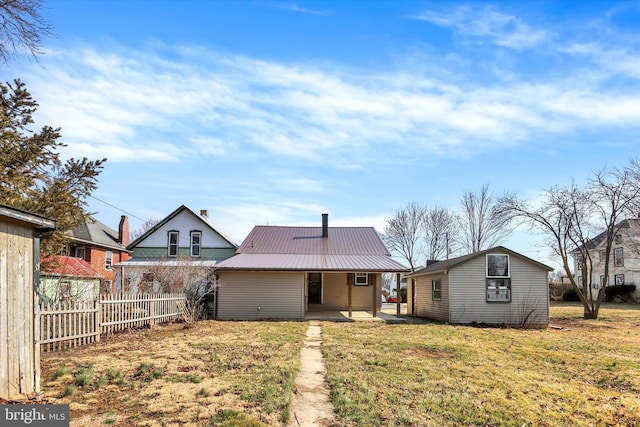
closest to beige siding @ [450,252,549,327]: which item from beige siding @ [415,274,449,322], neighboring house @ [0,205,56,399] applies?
beige siding @ [415,274,449,322]

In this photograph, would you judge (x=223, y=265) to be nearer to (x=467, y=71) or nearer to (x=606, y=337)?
(x=467, y=71)

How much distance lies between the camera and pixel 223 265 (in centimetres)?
2094

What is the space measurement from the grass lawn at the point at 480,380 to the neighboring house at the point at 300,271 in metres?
6.63

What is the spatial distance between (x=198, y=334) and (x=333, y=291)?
12.7m

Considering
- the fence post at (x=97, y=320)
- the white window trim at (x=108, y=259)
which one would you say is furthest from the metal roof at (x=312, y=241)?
the white window trim at (x=108, y=259)

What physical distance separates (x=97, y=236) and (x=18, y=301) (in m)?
30.0

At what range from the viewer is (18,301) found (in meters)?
6.29

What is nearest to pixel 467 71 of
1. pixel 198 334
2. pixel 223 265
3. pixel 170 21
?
pixel 170 21

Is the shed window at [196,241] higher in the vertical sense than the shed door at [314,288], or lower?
higher

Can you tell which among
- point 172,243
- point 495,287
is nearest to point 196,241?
point 172,243

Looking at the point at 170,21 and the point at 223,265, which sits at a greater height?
the point at 170,21

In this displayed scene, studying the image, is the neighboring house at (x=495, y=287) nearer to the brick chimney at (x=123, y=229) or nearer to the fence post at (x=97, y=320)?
the fence post at (x=97, y=320)

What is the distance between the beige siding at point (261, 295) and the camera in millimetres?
21062

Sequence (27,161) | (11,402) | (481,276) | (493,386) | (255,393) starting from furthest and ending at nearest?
(481,276) → (27,161) → (493,386) → (255,393) → (11,402)
